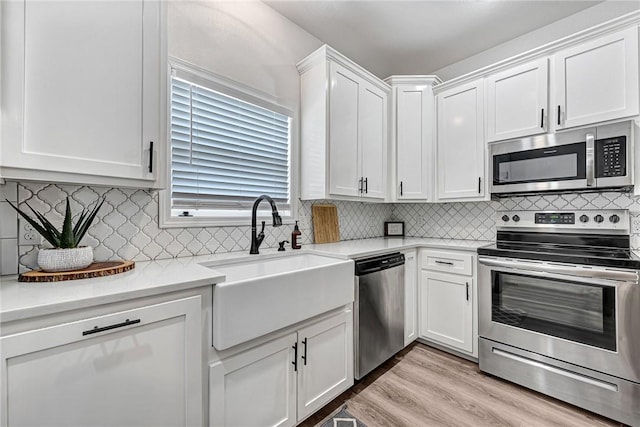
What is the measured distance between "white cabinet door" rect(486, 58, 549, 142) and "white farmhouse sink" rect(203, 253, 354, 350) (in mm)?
1815

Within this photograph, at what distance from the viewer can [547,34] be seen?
252 centimetres

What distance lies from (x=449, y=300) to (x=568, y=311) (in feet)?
2.61

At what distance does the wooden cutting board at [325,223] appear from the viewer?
2596mm

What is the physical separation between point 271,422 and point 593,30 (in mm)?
3258

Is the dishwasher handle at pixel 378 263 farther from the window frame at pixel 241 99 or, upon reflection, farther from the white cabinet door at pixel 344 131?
the window frame at pixel 241 99

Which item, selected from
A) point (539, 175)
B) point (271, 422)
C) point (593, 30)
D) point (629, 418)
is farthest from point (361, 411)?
point (593, 30)

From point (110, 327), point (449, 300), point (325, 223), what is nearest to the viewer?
point (110, 327)

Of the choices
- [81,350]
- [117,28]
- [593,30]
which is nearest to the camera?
[81,350]

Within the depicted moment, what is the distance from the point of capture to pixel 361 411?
176 cm

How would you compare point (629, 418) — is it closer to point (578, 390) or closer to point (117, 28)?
point (578, 390)

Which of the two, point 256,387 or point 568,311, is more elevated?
point 568,311

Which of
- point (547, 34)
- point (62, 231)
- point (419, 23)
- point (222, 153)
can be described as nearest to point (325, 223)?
point (222, 153)

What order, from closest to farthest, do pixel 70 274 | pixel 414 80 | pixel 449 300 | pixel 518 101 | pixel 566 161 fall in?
1. pixel 70 274
2. pixel 566 161
3. pixel 518 101
4. pixel 449 300
5. pixel 414 80

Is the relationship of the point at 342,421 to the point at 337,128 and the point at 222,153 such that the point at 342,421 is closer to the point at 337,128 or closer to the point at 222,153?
the point at 222,153
